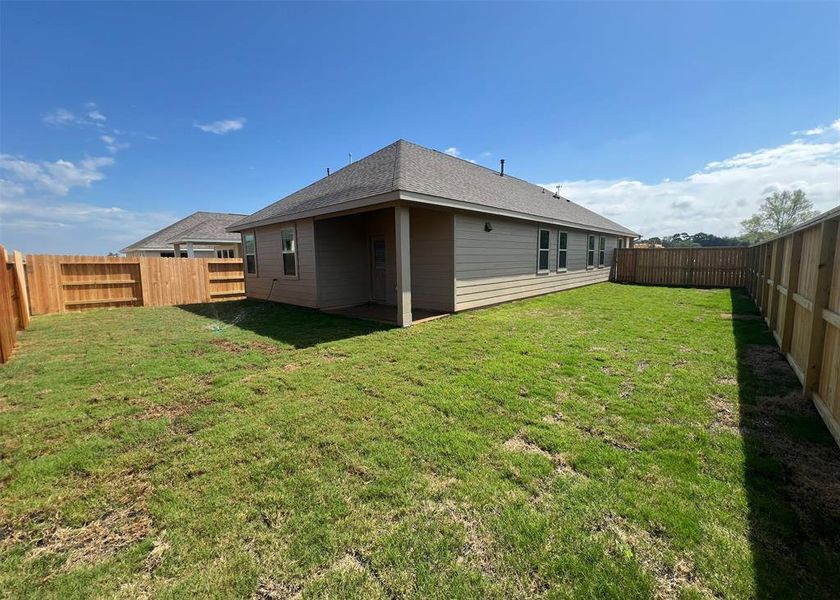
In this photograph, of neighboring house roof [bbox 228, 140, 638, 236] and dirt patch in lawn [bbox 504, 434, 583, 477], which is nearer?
dirt patch in lawn [bbox 504, 434, 583, 477]

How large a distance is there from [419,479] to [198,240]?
22600mm

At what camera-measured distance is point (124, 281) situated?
38.1 feet

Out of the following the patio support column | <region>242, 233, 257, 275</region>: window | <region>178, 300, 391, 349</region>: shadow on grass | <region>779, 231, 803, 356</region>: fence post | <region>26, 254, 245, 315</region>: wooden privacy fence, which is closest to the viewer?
<region>779, 231, 803, 356</region>: fence post

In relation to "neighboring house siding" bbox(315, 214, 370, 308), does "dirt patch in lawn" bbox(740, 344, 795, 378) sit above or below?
below

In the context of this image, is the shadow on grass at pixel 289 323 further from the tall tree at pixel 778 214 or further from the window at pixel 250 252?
the tall tree at pixel 778 214

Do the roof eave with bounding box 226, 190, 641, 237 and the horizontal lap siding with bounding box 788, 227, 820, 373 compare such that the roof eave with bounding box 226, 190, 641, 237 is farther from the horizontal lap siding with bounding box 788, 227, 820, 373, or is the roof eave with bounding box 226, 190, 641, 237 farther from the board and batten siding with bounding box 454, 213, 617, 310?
the horizontal lap siding with bounding box 788, 227, 820, 373

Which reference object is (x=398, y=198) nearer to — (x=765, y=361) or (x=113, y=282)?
(x=765, y=361)

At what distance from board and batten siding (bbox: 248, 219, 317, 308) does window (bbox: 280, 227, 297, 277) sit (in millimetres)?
152

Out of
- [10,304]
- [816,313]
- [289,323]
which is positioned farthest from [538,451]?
[10,304]

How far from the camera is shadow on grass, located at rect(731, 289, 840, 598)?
1665 mm

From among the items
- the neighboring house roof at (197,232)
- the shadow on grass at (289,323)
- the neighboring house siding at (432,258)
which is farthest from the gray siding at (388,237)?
the neighboring house roof at (197,232)

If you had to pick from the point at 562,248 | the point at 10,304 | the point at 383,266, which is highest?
the point at 562,248

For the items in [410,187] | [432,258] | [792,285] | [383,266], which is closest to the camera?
[792,285]

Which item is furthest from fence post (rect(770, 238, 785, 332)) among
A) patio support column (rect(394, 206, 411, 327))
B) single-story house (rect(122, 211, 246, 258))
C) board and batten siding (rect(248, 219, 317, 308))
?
single-story house (rect(122, 211, 246, 258))
